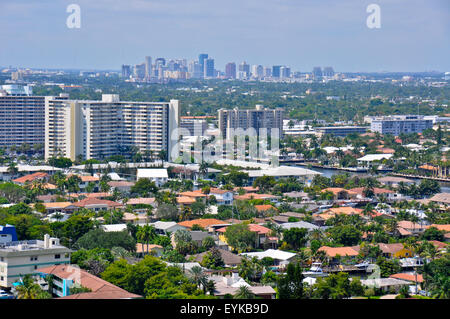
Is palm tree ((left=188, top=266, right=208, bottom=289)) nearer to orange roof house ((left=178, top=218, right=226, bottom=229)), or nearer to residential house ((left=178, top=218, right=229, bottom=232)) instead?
residential house ((left=178, top=218, right=229, bottom=232))

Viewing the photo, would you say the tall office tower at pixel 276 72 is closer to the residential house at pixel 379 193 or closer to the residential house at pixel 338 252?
the residential house at pixel 379 193

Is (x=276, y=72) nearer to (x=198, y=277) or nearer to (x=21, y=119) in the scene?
(x=21, y=119)

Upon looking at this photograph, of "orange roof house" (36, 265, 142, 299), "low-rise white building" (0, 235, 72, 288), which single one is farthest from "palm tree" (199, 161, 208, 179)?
"orange roof house" (36, 265, 142, 299)

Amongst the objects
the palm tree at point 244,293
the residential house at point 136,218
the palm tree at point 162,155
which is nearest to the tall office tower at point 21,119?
the palm tree at point 162,155

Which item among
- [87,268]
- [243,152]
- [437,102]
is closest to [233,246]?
[87,268]

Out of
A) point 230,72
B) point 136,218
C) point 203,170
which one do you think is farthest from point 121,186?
point 230,72
